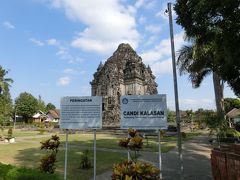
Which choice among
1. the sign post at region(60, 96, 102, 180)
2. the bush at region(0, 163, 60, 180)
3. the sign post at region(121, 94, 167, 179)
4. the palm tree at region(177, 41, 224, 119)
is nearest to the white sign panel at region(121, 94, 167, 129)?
the sign post at region(121, 94, 167, 179)

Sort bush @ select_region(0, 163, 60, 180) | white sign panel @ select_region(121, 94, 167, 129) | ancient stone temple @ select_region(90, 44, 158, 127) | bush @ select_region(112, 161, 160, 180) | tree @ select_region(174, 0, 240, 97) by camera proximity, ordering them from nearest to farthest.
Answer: bush @ select_region(112, 161, 160, 180) < bush @ select_region(0, 163, 60, 180) < tree @ select_region(174, 0, 240, 97) < white sign panel @ select_region(121, 94, 167, 129) < ancient stone temple @ select_region(90, 44, 158, 127)

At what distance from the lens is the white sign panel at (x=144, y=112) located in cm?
918

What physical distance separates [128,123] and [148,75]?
5941 cm

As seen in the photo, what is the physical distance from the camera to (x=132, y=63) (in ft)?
210

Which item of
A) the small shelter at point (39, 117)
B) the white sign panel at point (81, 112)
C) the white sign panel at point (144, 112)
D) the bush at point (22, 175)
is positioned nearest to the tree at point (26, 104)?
the small shelter at point (39, 117)

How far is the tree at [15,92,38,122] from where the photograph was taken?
8475 centimetres

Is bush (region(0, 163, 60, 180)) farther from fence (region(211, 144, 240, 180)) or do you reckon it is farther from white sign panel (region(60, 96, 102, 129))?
fence (region(211, 144, 240, 180))

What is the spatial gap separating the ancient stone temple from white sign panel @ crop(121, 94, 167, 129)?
49.2 meters

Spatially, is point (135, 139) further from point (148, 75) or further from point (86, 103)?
point (148, 75)

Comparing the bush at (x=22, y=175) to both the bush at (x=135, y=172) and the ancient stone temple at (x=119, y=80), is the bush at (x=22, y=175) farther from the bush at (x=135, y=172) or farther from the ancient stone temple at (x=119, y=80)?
the ancient stone temple at (x=119, y=80)

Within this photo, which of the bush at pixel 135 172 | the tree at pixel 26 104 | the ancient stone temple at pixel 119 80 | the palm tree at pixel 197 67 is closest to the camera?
the bush at pixel 135 172

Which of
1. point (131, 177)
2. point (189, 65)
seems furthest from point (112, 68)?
point (131, 177)

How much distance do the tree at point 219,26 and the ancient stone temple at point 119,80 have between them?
49.1m

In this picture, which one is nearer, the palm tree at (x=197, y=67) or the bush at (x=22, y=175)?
the bush at (x=22, y=175)
